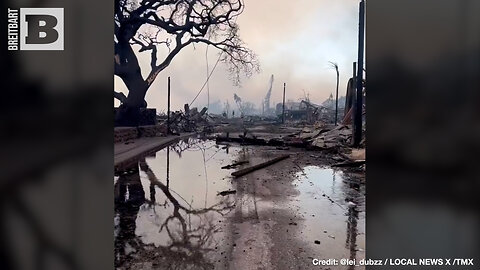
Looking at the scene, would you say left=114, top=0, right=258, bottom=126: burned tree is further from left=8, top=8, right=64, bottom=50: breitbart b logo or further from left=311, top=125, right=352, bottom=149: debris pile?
left=311, top=125, right=352, bottom=149: debris pile

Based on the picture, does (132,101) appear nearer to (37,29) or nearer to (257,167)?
(37,29)

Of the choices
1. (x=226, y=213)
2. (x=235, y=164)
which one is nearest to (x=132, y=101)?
(x=226, y=213)

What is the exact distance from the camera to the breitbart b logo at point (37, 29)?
1.19 m

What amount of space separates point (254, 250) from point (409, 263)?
31.4 inches

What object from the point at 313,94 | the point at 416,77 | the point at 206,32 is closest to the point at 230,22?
the point at 206,32

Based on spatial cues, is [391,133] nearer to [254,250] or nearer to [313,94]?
[313,94]

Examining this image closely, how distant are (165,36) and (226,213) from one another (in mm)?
1348

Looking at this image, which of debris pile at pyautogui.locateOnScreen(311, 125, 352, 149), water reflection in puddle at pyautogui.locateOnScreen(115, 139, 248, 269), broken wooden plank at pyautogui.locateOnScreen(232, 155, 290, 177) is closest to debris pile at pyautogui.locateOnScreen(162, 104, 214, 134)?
water reflection in puddle at pyautogui.locateOnScreen(115, 139, 248, 269)

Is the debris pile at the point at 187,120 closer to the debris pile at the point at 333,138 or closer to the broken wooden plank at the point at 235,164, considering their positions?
the broken wooden plank at the point at 235,164

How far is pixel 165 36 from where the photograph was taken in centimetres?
167

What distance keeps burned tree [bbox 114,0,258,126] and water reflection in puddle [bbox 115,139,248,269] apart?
54 centimetres

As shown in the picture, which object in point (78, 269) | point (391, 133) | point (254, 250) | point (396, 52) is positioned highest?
point (396, 52)

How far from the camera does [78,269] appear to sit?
1.22 metres

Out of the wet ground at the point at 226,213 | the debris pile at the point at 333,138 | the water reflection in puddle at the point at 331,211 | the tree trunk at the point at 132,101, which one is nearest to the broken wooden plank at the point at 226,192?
the wet ground at the point at 226,213
